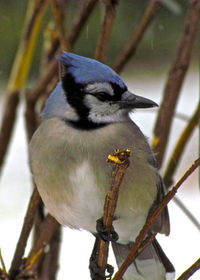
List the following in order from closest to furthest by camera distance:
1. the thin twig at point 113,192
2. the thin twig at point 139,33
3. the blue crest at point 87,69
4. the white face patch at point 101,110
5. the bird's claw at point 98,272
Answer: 1. the thin twig at point 113,192
2. the bird's claw at point 98,272
3. the blue crest at point 87,69
4. the white face patch at point 101,110
5. the thin twig at point 139,33

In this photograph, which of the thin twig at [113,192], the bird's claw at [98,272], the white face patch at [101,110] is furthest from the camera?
the white face patch at [101,110]

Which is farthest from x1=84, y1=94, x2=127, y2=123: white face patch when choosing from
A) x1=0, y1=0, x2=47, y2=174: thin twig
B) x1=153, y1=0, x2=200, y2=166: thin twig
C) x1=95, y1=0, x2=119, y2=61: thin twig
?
x1=0, y1=0, x2=47, y2=174: thin twig

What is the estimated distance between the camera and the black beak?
7.07 ft

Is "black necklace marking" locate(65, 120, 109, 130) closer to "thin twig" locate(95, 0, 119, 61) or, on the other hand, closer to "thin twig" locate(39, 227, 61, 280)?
"thin twig" locate(95, 0, 119, 61)

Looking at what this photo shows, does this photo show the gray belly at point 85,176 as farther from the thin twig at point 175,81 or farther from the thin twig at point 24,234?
the thin twig at point 175,81

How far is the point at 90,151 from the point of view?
2150 mm

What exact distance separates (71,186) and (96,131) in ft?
0.56

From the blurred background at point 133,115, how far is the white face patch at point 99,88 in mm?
496

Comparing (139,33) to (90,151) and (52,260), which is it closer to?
(90,151)

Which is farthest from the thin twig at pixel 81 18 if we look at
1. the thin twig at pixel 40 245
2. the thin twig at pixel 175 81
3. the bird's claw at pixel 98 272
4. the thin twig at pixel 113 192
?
the thin twig at pixel 113 192

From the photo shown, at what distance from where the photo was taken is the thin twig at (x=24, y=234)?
214 cm

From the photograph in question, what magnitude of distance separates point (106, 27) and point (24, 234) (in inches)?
24.1

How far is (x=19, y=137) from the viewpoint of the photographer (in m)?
4.26

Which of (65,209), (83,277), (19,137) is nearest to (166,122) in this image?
(65,209)
